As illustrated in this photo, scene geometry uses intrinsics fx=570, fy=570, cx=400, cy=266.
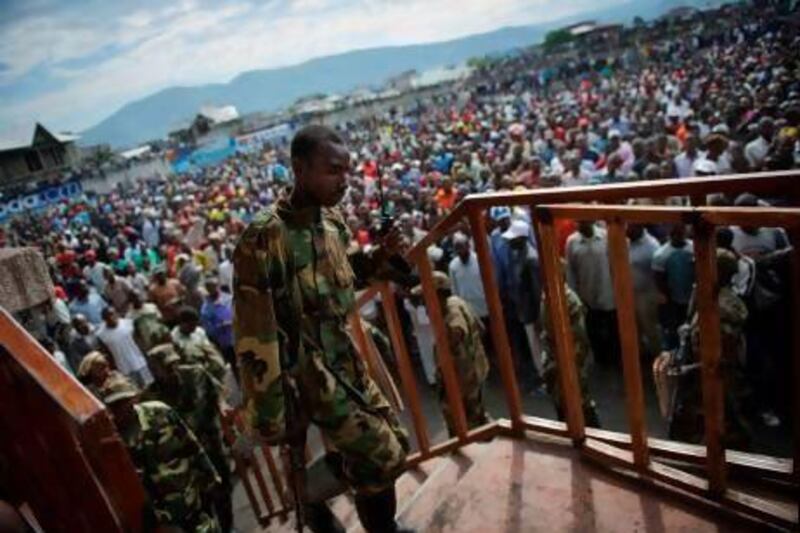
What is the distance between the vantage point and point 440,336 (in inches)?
127

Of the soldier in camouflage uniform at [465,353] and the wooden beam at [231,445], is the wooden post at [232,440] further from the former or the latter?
the soldier in camouflage uniform at [465,353]

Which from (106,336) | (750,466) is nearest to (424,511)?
(750,466)

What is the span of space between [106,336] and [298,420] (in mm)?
6280

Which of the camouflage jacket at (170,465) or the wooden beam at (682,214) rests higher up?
the wooden beam at (682,214)

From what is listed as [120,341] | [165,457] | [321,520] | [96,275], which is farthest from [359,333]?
[96,275]

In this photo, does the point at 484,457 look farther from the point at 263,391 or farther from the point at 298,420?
the point at 263,391

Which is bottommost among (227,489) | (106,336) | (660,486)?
(227,489)

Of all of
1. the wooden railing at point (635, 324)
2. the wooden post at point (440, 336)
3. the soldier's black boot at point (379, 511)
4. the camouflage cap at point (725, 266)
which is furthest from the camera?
the camouflage cap at point (725, 266)

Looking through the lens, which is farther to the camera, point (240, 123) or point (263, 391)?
point (240, 123)

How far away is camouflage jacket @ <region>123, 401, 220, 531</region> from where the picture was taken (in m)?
3.45

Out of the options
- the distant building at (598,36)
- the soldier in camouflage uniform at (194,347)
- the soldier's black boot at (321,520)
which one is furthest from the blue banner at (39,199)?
the distant building at (598,36)

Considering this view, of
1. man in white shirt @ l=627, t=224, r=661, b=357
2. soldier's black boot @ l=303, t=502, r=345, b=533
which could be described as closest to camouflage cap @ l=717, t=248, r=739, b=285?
man in white shirt @ l=627, t=224, r=661, b=357

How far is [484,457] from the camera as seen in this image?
2.99m

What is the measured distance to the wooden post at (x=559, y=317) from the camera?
Result: 2465 millimetres
